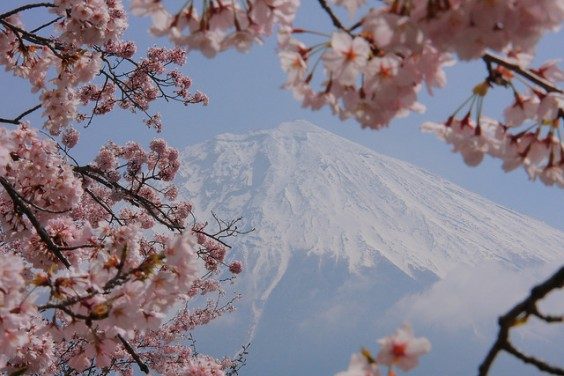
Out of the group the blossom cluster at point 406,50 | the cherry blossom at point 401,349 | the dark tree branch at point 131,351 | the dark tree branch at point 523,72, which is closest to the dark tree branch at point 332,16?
the blossom cluster at point 406,50

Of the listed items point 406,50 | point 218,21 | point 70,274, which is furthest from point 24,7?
point 406,50

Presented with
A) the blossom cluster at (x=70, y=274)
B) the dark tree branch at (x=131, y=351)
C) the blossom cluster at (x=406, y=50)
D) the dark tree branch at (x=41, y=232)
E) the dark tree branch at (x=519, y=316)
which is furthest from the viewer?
the dark tree branch at (x=41, y=232)

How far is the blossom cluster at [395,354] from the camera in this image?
1.46 m

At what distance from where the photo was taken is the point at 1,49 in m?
5.00

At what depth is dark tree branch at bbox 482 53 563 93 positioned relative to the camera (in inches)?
63.2

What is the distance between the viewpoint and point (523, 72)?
1.64 meters

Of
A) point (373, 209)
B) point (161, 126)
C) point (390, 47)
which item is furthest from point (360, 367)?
point (373, 209)

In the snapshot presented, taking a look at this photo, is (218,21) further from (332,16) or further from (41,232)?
(41,232)

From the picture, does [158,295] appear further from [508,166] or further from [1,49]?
[1,49]

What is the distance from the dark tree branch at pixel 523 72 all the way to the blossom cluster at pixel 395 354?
2.69 feet

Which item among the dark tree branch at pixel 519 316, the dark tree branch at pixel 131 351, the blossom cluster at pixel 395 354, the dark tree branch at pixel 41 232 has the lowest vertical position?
the dark tree branch at pixel 519 316

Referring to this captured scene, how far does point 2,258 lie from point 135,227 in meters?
1.15

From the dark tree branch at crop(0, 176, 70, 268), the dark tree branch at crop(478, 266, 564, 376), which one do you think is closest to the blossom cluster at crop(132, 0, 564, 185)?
the dark tree branch at crop(478, 266, 564, 376)

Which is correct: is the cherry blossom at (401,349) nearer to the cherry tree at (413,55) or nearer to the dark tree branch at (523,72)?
the cherry tree at (413,55)
